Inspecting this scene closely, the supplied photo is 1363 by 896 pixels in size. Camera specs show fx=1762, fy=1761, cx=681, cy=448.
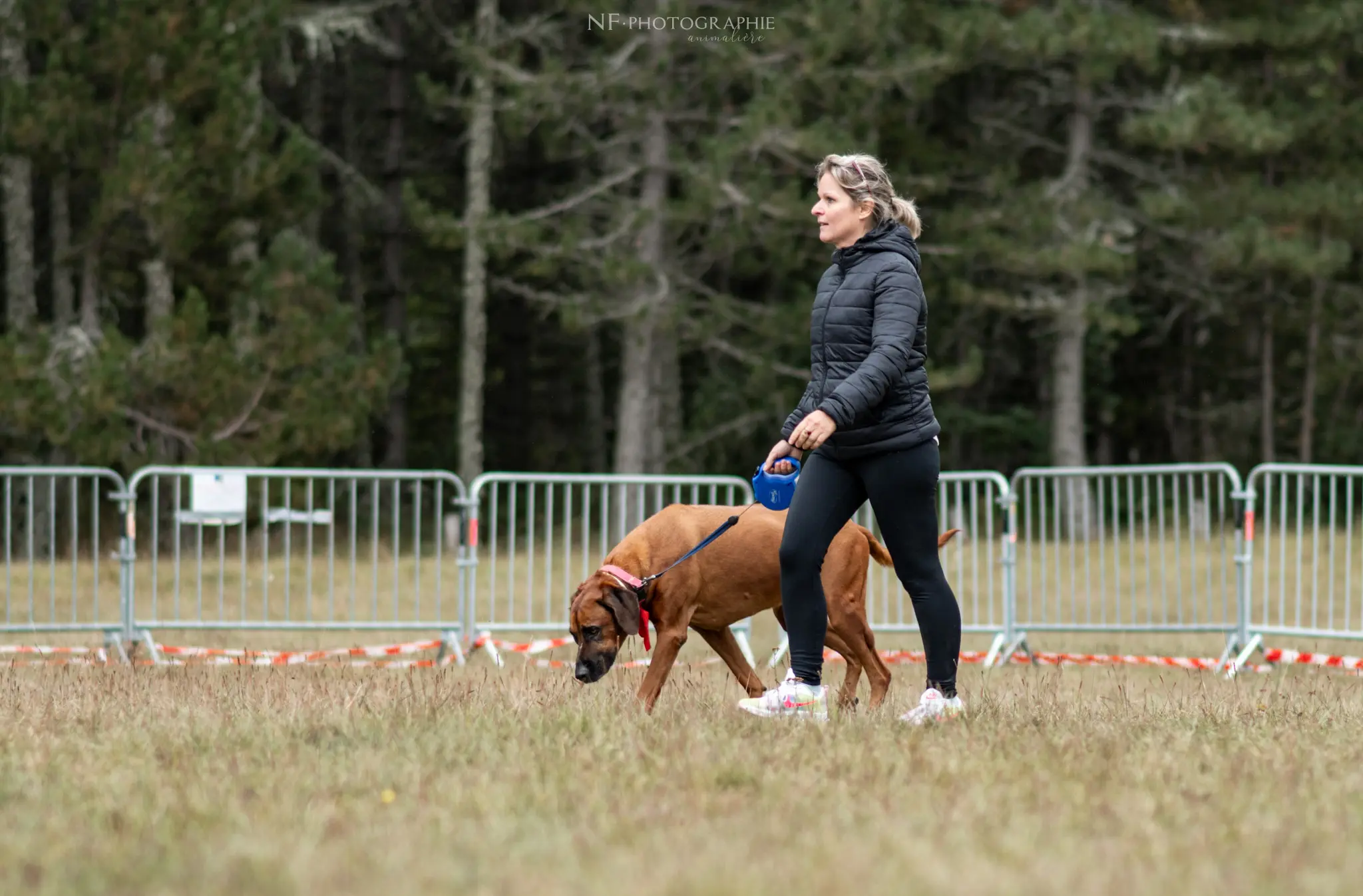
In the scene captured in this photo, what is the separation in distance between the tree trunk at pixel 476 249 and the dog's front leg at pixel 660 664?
1597 cm

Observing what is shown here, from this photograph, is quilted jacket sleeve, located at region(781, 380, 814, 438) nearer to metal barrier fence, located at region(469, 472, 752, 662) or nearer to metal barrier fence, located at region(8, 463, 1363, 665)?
metal barrier fence, located at region(469, 472, 752, 662)

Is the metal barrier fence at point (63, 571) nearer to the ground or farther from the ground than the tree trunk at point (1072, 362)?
nearer to the ground

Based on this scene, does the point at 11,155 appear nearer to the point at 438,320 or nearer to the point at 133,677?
the point at 438,320

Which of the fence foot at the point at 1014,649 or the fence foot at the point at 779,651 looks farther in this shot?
the fence foot at the point at 1014,649

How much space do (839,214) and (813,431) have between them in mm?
862

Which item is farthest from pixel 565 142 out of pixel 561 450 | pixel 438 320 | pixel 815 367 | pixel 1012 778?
pixel 1012 778

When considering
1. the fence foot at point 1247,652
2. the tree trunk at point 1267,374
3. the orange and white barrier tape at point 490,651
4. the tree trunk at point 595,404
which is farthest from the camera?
the tree trunk at point 595,404

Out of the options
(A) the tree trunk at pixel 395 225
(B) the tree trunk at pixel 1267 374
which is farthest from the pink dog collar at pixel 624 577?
(B) the tree trunk at pixel 1267 374

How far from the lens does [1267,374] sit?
30.1 meters

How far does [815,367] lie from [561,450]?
30.0 meters

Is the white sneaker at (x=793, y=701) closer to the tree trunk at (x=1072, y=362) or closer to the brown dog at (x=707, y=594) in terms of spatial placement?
the brown dog at (x=707, y=594)

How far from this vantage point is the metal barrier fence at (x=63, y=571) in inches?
432

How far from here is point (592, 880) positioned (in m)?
3.57

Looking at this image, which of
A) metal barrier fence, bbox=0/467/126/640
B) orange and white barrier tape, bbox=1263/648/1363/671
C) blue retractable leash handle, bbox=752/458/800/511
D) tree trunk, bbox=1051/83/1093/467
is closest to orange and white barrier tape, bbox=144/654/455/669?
metal barrier fence, bbox=0/467/126/640
